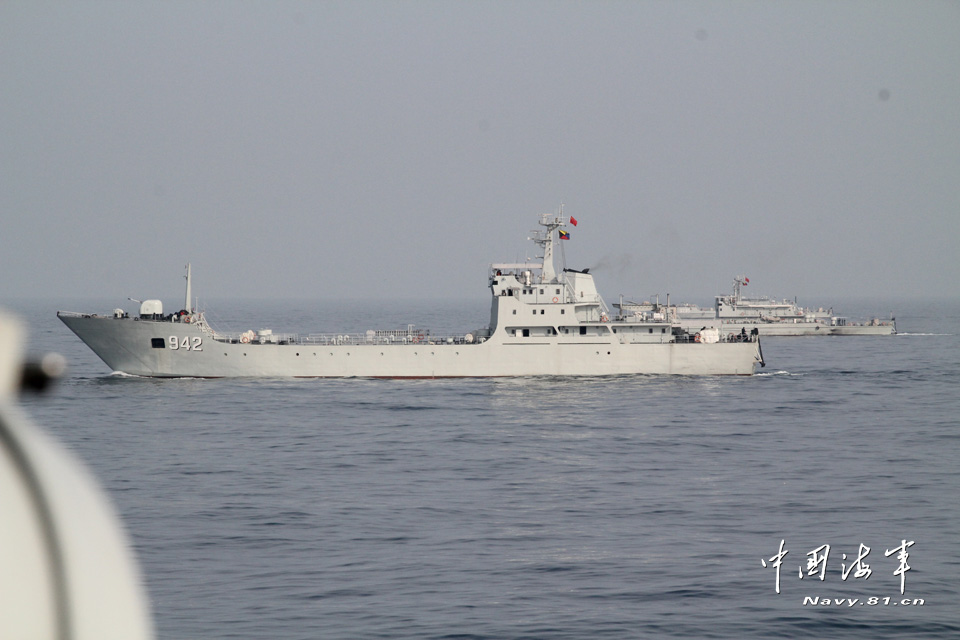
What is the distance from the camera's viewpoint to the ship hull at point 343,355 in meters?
53.5

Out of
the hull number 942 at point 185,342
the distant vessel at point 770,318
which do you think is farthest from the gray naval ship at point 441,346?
the distant vessel at point 770,318

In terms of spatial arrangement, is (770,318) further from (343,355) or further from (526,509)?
(526,509)

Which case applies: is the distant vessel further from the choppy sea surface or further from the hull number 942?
the hull number 942

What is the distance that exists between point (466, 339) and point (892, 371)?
116ft

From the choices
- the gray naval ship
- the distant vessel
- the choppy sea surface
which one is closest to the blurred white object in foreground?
the choppy sea surface

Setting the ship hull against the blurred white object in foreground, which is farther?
the ship hull

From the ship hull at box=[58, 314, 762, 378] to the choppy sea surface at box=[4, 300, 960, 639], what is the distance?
2.96 m

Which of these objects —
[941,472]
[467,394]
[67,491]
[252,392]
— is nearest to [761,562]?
[941,472]

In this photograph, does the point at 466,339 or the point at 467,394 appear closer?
the point at 467,394

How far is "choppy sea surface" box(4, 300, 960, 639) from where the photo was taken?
1714cm

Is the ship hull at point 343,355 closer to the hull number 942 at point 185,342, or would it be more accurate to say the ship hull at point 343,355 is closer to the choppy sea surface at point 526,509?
the hull number 942 at point 185,342

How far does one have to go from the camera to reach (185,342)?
53375 mm

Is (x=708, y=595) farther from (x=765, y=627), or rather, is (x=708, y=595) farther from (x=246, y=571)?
(x=246, y=571)

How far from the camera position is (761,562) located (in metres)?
20.2
